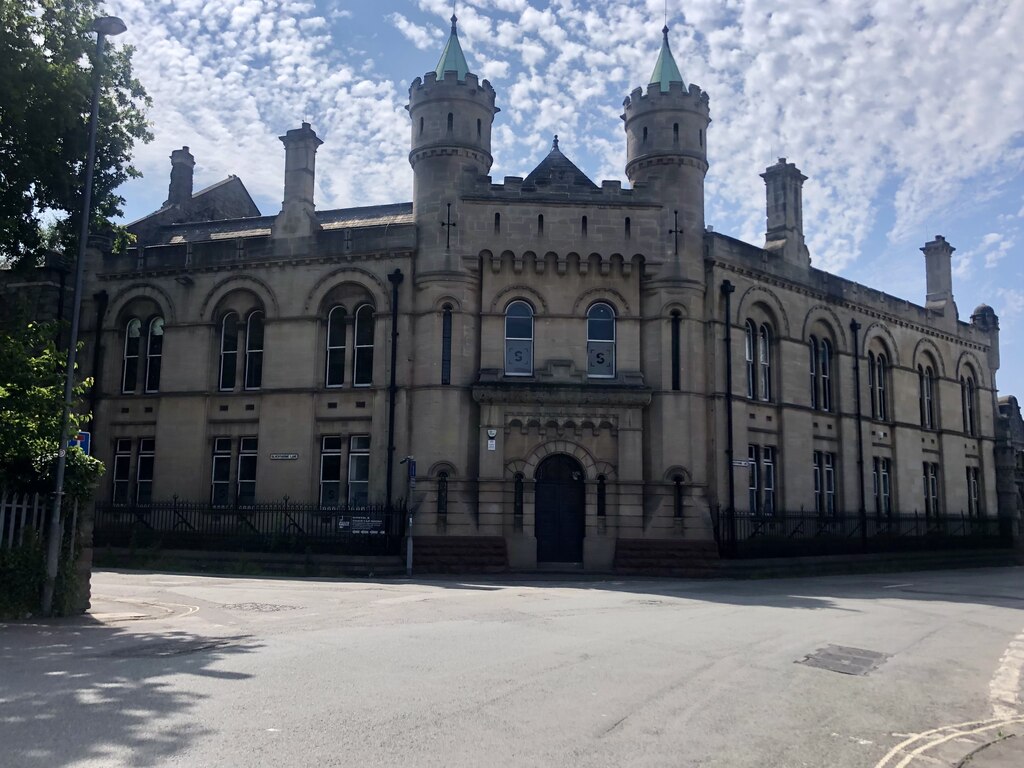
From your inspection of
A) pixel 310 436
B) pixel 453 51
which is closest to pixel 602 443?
pixel 310 436

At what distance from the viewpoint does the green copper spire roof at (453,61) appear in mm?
28734

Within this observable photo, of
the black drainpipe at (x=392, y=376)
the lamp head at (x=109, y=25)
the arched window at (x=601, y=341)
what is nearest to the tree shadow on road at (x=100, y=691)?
the lamp head at (x=109, y=25)

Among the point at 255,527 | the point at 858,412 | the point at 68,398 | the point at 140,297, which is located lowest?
the point at 255,527

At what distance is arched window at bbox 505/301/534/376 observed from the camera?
2741 centimetres

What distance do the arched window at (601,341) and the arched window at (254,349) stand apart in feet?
33.8

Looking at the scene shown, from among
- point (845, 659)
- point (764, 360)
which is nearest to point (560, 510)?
point (764, 360)

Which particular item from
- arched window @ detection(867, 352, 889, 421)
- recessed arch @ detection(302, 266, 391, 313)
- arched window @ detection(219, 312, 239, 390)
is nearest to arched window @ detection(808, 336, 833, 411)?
arched window @ detection(867, 352, 889, 421)

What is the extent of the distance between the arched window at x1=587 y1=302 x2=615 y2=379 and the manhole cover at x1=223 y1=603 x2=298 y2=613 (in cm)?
1344

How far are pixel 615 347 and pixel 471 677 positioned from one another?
1886 cm

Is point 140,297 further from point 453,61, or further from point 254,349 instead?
point 453,61

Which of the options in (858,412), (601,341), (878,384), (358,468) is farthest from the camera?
(878,384)

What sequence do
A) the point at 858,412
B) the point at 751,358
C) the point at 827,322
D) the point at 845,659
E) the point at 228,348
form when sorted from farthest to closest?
the point at 858,412 → the point at 827,322 → the point at 751,358 → the point at 228,348 → the point at 845,659

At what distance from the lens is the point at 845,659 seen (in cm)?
1198

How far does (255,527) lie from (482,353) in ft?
26.9
